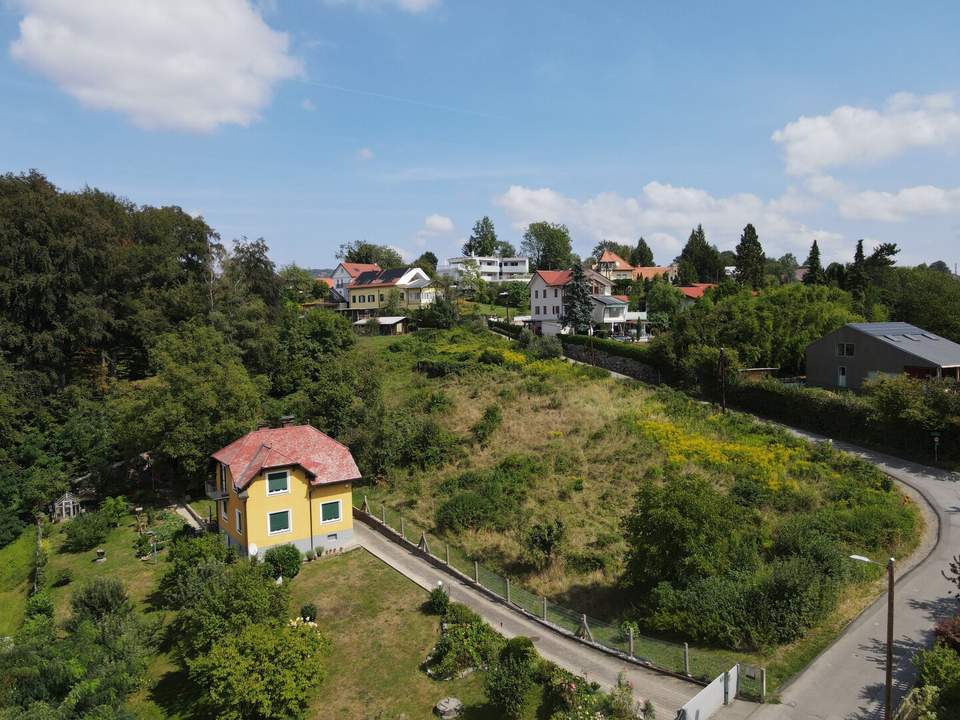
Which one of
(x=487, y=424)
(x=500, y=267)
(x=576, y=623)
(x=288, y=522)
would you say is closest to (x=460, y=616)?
(x=576, y=623)

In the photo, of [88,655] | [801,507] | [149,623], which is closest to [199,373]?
[149,623]

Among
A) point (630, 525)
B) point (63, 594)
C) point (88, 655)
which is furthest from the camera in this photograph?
point (63, 594)

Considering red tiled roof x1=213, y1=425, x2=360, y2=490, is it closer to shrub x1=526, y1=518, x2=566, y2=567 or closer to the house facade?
shrub x1=526, y1=518, x2=566, y2=567

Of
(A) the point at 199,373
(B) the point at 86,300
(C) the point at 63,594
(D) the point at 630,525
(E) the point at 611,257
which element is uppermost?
(E) the point at 611,257

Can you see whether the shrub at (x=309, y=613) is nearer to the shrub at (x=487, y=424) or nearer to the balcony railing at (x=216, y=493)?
the balcony railing at (x=216, y=493)

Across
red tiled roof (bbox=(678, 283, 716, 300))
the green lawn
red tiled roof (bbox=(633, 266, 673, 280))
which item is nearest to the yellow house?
the green lawn

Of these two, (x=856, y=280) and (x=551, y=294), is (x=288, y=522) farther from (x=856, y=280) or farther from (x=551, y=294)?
(x=856, y=280)

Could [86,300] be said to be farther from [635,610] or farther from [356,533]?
[635,610]
